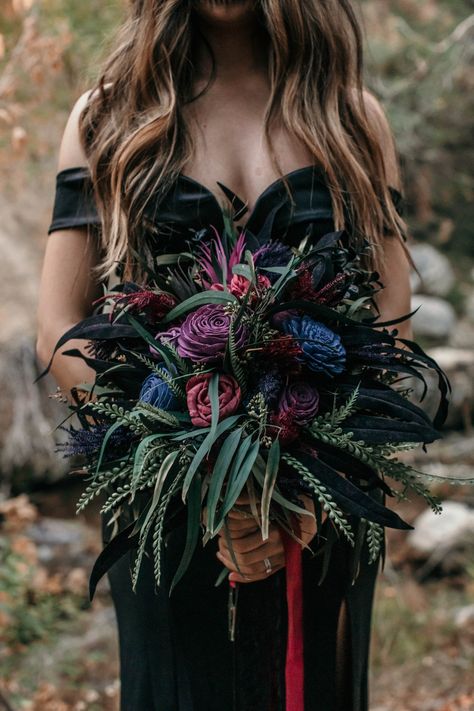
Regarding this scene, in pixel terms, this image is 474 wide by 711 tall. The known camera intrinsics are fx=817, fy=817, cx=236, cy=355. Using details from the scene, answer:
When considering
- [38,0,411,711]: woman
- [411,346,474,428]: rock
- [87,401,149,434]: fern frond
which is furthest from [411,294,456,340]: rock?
[87,401,149,434]: fern frond

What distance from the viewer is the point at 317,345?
153cm

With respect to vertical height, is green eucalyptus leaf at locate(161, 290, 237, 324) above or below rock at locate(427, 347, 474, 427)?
below

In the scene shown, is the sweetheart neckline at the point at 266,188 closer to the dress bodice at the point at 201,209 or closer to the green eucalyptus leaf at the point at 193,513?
the dress bodice at the point at 201,209

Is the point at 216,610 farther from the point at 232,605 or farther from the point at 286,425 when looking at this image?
the point at 286,425

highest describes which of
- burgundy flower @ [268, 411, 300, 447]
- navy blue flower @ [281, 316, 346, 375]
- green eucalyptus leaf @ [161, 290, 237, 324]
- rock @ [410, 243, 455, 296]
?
rock @ [410, 243, 455, 296]

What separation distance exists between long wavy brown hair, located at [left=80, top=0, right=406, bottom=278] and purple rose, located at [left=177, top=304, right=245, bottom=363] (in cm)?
47

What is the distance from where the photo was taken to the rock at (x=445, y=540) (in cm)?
522

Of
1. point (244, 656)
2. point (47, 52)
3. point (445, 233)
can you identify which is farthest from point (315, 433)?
point (445, 233)

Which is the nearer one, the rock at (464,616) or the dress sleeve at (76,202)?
the dress sleeve at (76,202)

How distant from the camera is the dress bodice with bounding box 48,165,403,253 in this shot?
2016mm

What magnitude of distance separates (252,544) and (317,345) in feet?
1.39

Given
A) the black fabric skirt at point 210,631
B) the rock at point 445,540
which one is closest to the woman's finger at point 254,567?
the black fabric skirt at point 210,631

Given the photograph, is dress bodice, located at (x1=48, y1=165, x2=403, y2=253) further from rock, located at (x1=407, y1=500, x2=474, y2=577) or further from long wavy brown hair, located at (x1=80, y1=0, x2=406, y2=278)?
rock, located at (x1=407, y1=500, x2=474, y2=577)

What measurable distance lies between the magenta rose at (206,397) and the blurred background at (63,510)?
1.25m
